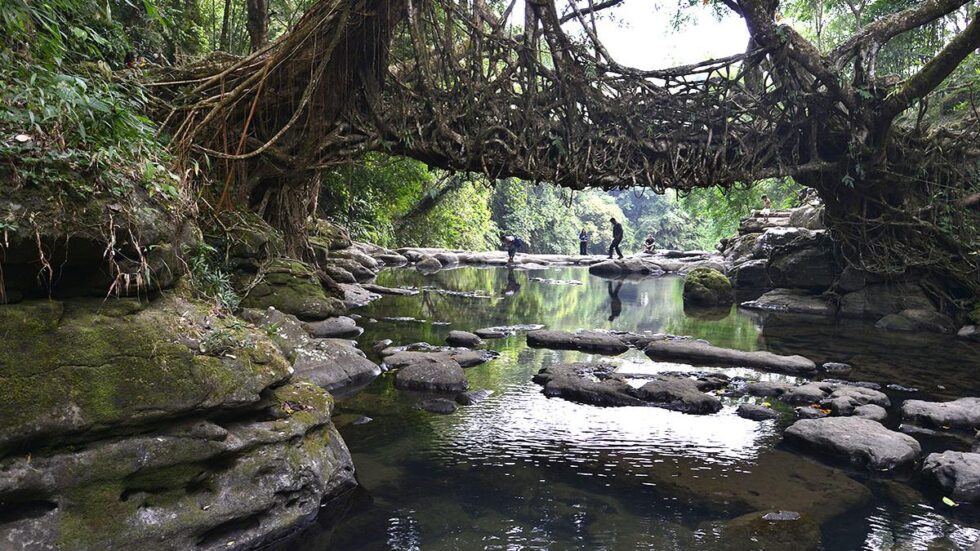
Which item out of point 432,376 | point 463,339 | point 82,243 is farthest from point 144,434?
point 463,339

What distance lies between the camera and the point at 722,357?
9969mm

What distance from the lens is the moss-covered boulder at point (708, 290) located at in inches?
693

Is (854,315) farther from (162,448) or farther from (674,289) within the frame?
(162,448)

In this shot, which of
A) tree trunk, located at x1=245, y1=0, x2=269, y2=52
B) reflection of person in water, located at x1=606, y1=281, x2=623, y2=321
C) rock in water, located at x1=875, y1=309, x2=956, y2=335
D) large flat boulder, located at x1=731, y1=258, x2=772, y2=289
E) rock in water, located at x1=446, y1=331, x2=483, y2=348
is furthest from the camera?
large flat boulder, located at x1=731, y1=258, x2=772, y2=289

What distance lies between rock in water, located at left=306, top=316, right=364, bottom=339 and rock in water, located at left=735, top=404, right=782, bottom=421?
242 inches

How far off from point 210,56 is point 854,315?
14.7m

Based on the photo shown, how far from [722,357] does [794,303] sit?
26.3 feet

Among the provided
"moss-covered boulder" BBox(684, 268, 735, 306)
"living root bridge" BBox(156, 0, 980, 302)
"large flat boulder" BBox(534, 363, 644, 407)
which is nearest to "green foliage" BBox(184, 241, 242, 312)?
"living root bridge" BBox(156, 0, 980, 302)

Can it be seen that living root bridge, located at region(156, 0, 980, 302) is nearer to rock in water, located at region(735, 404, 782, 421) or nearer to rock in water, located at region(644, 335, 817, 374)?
Result: rock in water, located at region(644, 335, 817, 374)

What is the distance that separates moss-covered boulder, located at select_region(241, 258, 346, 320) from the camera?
31.0ft

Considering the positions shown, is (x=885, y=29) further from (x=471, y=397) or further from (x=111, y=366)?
(x=111, y=366)

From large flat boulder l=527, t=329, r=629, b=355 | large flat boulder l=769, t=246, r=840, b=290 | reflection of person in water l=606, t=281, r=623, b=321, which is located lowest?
large flat boulder l=527, t=329, r=629, b=355

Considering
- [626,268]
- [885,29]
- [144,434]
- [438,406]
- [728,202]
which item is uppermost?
[885,29]

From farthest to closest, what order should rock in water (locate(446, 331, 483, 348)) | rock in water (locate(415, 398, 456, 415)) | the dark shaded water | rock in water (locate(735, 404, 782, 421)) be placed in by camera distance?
rock in water (locate(446, 331, 483, 348)), rock in water (locate(735, 404, 782, 421)), rock in water (locate(415, 398, 456, 415)), the dark shaded water
